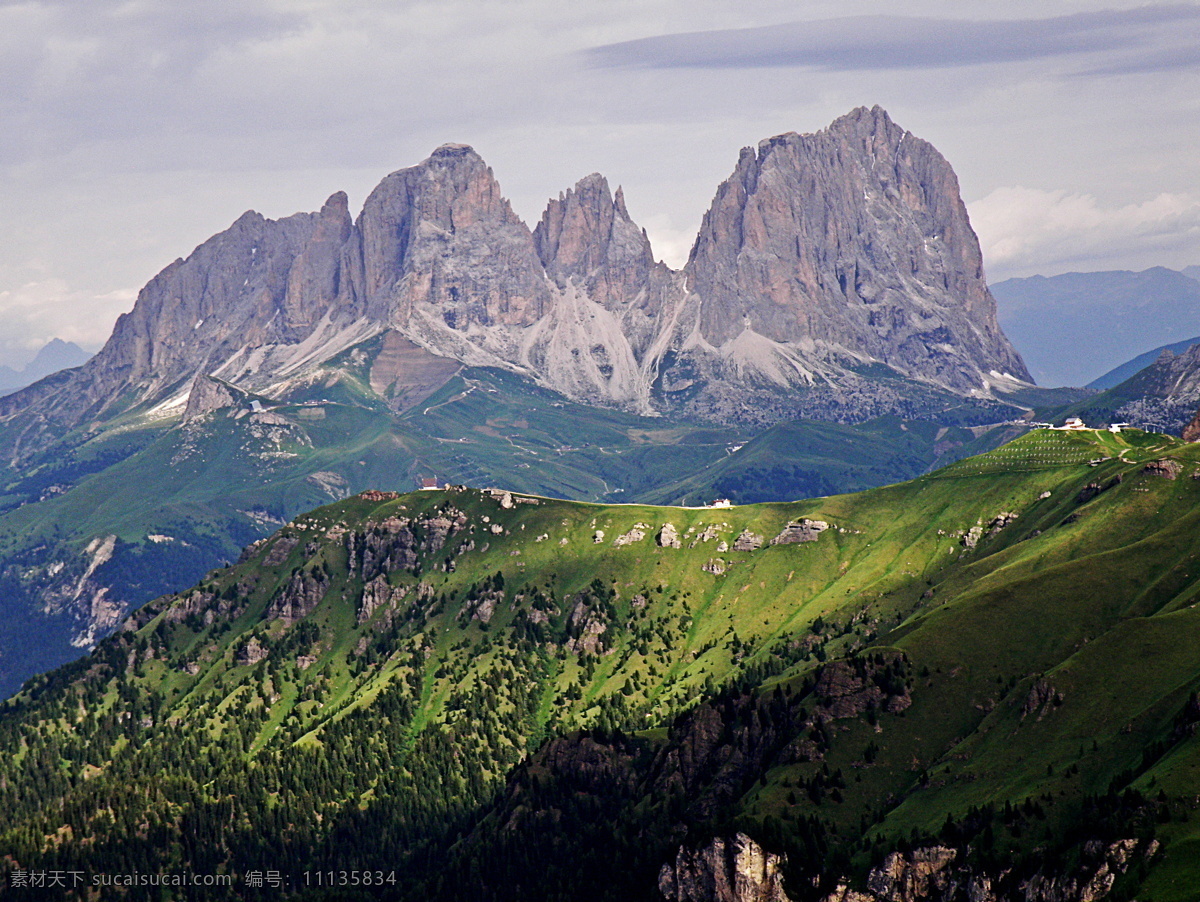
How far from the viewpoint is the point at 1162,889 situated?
632ft
